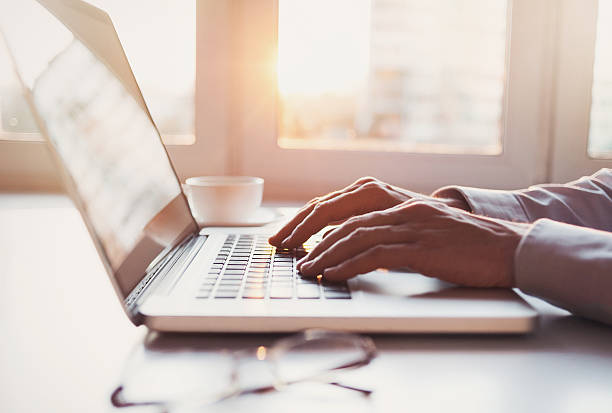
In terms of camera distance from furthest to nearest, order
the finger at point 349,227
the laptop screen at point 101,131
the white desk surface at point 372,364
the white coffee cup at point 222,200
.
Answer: the white coffee cup at point 222,200, the finger at point 349,227, the laptop screen at point 101,131, the white desk surface at point 372,364

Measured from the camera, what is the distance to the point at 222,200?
0.90 m

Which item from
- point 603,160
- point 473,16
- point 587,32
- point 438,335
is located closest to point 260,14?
point 473,16

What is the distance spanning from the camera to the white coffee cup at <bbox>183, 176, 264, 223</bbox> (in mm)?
893

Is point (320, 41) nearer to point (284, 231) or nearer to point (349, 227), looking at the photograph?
point (284, 231)

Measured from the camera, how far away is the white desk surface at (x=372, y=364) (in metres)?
0.34

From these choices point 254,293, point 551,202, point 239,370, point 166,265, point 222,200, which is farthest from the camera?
point 222,200

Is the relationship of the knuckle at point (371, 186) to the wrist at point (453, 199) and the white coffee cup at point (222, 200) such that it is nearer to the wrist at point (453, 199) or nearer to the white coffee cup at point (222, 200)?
the wrist at point (453, 199)

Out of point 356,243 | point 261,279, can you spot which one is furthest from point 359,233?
point 261,279

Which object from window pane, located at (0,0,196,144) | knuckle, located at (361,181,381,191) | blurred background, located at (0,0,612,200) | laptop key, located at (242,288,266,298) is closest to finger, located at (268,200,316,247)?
knuckle, located at (361,181,381,191)

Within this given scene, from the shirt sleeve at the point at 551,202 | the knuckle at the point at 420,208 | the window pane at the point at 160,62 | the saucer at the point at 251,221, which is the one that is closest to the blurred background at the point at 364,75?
the window pane at the point at 160,62

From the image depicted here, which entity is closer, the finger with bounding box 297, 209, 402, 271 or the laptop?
the laptop

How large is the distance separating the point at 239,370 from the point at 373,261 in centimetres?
20

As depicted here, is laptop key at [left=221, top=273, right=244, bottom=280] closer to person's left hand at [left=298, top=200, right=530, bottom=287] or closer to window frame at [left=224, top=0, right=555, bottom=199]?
person's left hand at [left=298, top=200, right=530, bottom=287]

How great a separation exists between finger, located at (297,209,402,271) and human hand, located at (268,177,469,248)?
0.12m
